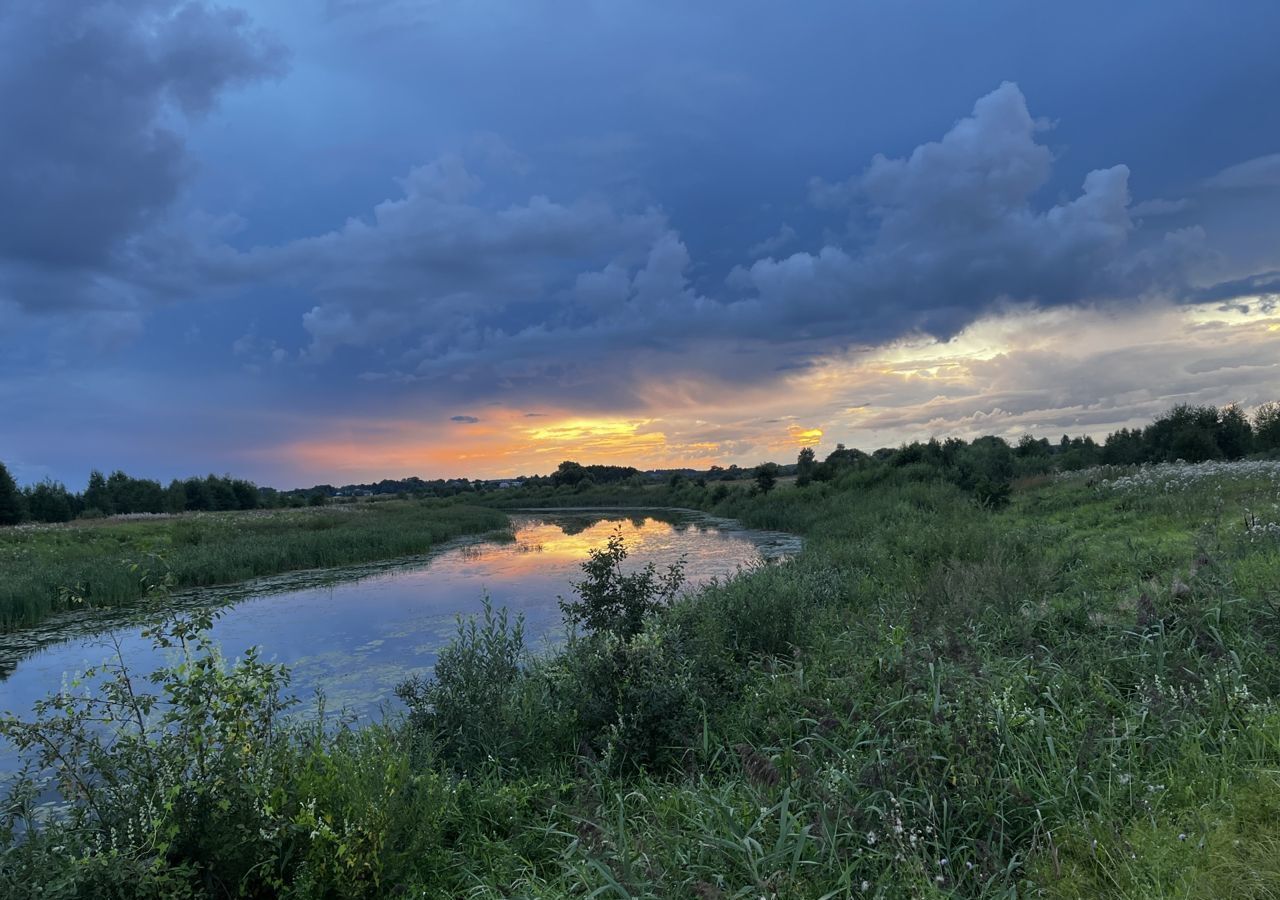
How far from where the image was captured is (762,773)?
3646mm

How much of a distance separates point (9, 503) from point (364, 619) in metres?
55.3

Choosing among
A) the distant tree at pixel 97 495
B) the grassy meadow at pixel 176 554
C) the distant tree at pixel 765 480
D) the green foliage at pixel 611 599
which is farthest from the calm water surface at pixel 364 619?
the distant tree at pixel 97 495

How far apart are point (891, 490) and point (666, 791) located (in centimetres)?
2425

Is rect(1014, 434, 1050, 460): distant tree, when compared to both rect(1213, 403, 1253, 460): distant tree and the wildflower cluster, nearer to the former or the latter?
rect(1213, 403, 1253, 460): distant tree

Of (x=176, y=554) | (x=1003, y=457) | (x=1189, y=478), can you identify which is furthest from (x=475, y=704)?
(x=1003, y=457)

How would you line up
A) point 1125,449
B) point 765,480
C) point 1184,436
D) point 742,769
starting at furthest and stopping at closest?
point 765,480 → point 1125,449 → point 1184,436 → point 742,769

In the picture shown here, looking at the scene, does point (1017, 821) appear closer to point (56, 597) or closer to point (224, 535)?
point (56, 597)

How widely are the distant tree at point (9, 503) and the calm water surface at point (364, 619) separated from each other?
153 ft

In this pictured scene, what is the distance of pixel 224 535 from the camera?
26.4 m

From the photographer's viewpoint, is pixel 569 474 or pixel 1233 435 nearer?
pixel 1233 435

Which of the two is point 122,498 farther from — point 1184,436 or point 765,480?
point 1184,436

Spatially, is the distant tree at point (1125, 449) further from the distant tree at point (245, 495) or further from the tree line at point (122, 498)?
the distant tree at point (245, 495)

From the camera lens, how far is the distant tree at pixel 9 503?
49.0 m

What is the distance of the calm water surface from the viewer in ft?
30.8
